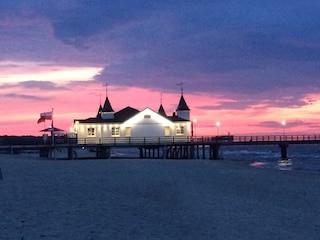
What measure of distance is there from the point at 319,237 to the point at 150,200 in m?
5.88

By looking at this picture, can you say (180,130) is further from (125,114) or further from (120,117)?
(120,117)

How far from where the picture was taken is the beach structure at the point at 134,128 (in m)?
57.6

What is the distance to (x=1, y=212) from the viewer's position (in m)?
13.0

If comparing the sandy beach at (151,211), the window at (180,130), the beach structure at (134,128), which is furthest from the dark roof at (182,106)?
the sandy beach at (151,211)

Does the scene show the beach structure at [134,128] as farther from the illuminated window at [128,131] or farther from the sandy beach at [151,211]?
the sandy beach at [151,211]

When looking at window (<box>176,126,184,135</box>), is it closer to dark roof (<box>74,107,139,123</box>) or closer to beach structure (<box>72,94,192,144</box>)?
beach structure (<box>72,94,192,144</box>)

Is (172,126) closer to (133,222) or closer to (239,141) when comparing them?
(239,141)

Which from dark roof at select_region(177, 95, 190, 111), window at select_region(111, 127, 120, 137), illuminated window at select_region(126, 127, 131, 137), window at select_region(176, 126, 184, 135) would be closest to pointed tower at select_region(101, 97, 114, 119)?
window at select_region(111, 127, 120, 137)

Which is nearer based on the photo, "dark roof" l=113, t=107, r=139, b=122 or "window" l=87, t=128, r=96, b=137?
"window" l=87, t=128, r=96, b=137

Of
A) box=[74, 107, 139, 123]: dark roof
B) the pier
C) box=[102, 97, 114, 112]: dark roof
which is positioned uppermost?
box=[102, 97, 114, 112]: dark roof

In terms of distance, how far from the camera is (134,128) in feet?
190

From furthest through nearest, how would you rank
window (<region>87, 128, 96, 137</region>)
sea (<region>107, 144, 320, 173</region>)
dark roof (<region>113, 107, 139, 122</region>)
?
dark roof (<region>113, 107, 139, 122</region>) < window (<region>87, 128, 96, 137</region>) < sea (<region>107, 144, 320, 173</region>)

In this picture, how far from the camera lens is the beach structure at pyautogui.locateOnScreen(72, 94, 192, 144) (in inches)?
2269

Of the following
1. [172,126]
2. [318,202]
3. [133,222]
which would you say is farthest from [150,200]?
[172,126]
